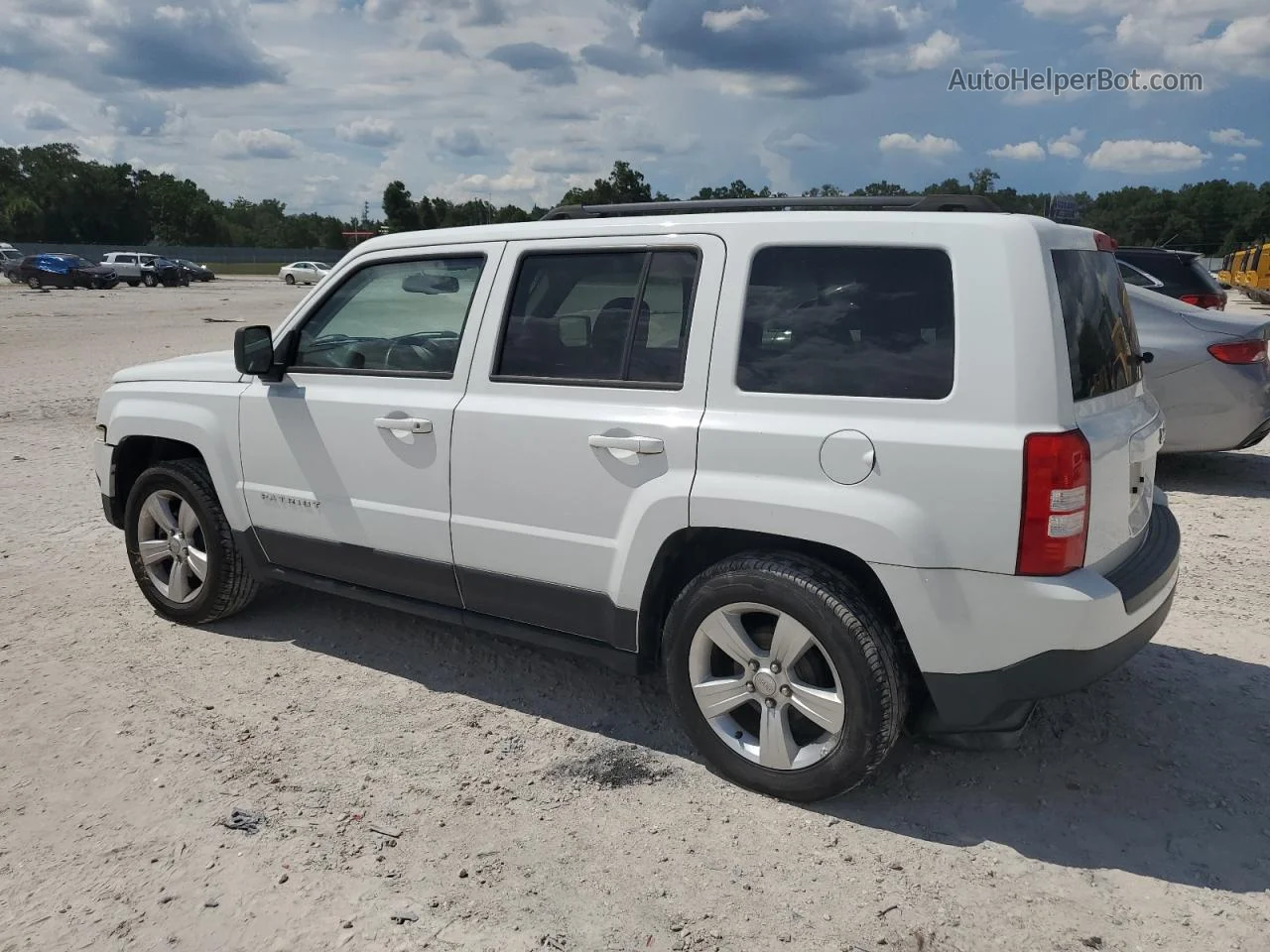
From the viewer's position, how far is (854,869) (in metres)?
3.12

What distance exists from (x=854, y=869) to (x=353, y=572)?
96.8 inches

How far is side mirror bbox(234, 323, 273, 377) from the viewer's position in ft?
14.8

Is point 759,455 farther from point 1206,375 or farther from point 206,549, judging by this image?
point 1206,375

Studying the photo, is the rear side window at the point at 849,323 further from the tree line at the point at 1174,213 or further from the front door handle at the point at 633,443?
the tree line at the point at 1174,213

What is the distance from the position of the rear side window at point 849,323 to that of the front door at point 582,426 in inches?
7.5

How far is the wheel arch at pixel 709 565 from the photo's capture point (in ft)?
10.8

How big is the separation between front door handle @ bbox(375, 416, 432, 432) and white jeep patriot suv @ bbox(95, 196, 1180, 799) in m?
0.02

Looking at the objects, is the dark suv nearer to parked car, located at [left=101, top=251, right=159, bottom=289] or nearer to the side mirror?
the side mirror

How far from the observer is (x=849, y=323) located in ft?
10.7

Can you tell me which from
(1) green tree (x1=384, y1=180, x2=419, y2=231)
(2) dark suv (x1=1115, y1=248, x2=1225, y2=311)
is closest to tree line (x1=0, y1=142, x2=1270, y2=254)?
(1) green tree (x1=384, y1=180, x2=419, y2=231)

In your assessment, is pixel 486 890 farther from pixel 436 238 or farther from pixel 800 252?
pixel 436 238

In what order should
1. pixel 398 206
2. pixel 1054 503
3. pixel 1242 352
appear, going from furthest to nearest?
1. pixel 398 206
2. pixel 1242 352
3. pixel 1054 503

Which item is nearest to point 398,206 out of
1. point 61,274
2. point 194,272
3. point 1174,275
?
point 194,272

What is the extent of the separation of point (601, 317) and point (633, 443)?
55 cm
